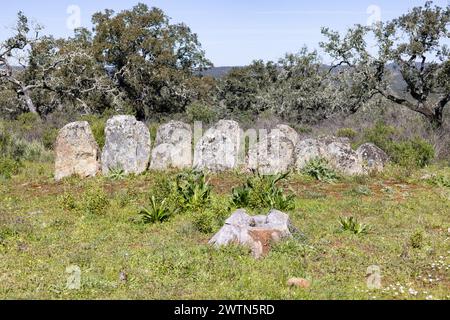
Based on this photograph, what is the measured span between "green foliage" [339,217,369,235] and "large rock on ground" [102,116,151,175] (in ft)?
26.4

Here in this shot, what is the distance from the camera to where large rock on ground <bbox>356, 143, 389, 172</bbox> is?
1809 centimetres

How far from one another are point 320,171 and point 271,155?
64.6 inches

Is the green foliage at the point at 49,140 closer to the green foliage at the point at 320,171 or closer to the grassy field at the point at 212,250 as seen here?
the grassy field at the point at 212,250

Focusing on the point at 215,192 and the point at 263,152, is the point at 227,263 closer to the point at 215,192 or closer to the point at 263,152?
the point at 215,192

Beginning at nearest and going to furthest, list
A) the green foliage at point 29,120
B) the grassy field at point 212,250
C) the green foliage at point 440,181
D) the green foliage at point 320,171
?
1. the grassy field at point 212,250
2. the green foliage at point 440,181
3. the green foliage at point 320,171
4. the green foliage at point 29,120

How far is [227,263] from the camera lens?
9.05 m

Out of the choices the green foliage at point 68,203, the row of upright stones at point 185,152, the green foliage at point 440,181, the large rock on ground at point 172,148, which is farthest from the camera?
the large rock on ground at point 172,148

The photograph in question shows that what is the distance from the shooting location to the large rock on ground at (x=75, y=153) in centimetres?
1723

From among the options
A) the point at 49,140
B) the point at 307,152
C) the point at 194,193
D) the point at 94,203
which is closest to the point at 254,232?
the point at 194,193

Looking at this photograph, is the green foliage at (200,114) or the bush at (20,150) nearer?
the bush at (20,150)

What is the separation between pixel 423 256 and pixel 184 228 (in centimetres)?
461

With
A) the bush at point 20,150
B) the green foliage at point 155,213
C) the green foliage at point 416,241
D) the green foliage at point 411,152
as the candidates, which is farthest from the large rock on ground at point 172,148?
the green foliage at point 416,241

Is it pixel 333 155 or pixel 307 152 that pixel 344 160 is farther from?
pixel 307 152

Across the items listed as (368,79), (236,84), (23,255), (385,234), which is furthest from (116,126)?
(236,84)
